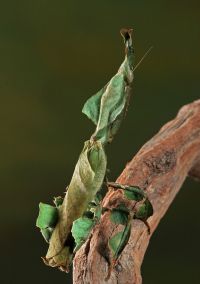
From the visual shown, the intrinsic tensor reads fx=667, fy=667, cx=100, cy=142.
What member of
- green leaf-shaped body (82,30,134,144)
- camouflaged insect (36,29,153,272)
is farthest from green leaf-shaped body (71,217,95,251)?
green leaf-shaped body (82,30,134,144)

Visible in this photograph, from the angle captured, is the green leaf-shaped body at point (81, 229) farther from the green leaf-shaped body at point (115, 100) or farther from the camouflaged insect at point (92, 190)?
the green leaf-shaped body at point (115, 100)

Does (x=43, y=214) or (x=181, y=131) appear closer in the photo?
(x=43, y=214)

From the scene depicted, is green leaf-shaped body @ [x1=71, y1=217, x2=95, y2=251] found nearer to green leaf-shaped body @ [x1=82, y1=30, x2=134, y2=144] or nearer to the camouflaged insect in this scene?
the camouflaged insect

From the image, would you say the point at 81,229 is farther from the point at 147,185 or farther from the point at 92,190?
the point at 147,185

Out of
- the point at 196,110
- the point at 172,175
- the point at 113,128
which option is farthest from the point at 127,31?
the point at 196,110

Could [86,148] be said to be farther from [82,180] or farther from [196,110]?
[196,110]

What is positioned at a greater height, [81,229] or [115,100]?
[115,100]

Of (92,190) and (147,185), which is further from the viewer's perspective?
(147,185)

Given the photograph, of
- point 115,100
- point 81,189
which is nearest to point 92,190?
point 81,189
